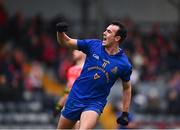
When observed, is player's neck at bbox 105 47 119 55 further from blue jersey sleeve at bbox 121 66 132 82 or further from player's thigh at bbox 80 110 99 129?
player's thigh at bbox 80 110 99 129

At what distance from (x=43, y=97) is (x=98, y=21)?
161 inches

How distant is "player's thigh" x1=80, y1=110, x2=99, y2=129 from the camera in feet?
36.5

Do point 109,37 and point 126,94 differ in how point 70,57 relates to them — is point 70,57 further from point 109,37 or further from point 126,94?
point 109,37

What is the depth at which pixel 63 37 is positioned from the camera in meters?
11.2

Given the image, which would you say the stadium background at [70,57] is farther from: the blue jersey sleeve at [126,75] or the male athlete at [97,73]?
the blue jersey sleeve at [126,75]

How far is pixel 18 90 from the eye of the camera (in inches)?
795

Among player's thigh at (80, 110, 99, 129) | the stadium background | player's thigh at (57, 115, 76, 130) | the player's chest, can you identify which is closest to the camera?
player's thigh at (80, 110, 99, 129)

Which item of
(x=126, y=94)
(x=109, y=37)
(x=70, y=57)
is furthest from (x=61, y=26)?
(x=70, y=57)

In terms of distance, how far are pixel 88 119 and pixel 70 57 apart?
11.2 metres

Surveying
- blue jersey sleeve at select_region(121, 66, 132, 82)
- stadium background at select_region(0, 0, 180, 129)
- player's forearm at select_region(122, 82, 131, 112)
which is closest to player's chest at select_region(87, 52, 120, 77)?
blue jersey sleeve at select_region(121, 66, 132, 82)

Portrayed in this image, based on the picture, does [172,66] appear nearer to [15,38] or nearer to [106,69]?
[15,38]

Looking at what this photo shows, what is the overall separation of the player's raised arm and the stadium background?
9054mm

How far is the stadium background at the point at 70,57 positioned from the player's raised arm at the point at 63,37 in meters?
9.05

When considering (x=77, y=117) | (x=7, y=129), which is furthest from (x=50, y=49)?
(x=77, y=117)
